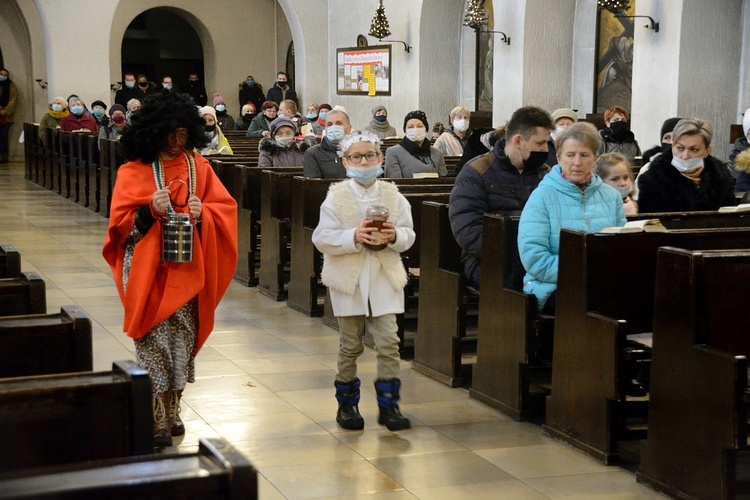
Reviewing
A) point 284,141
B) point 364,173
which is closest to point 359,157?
point 364,173

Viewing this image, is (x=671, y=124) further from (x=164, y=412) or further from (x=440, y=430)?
(x=164, y=412)

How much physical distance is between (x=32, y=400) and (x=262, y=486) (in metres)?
1.94

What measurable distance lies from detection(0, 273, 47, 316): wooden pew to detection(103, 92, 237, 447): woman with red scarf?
28.5 inches

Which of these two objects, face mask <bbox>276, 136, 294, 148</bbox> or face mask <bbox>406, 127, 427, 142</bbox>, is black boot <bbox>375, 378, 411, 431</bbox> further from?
face mask <bbox>276, 136, 294, 148</bbox>

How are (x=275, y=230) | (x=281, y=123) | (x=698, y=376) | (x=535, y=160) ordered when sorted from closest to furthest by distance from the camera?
(x=698, y=376) < (x=535, y=160) < (x=275, y=230) < (x=281, y=123)

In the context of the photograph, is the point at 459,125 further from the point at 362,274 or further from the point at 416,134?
the point at 362,274

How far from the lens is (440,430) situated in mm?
4773

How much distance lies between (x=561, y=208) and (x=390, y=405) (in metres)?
1.21

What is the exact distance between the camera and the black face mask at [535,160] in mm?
5258

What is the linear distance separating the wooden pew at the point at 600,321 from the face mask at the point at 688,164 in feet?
2.93

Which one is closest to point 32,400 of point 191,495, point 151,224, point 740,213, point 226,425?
point 191,495

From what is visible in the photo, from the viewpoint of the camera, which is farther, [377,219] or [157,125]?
[377,219]

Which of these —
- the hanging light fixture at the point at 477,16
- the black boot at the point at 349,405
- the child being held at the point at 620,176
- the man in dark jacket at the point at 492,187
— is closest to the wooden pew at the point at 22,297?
the black boot at the point at 349,405

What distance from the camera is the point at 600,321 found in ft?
14.3
